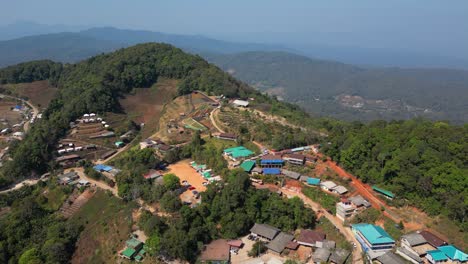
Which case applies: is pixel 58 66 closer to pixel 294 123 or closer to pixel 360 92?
pixel 294 123

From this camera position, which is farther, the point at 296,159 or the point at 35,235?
the point at 296,159

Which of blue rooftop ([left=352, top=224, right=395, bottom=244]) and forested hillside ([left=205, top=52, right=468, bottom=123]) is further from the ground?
blue rooftop ([left=352, top=224, right=395, bottom=244])

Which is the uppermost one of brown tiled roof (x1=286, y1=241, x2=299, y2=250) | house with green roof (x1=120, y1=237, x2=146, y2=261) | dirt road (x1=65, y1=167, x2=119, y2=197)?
brown tiled roof (x1=286, y1=241, x2=299, y2=250)

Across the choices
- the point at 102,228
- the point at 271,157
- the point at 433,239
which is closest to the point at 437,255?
the point at 433,239

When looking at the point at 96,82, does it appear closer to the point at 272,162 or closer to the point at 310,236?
the point at 272,162

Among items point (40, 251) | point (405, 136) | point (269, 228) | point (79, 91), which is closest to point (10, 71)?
point (79, 91)

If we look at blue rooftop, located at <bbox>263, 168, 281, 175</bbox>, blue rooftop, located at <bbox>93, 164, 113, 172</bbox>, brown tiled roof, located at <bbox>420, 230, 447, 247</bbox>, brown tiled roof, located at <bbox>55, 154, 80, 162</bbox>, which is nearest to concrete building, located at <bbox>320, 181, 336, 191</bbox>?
blue rooftop, located at <bbox>263, 168, 281, 175</bbox>

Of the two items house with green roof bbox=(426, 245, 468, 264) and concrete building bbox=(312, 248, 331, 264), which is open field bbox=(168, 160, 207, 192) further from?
house with green roof bbox=(426, 245, 468, 264)
